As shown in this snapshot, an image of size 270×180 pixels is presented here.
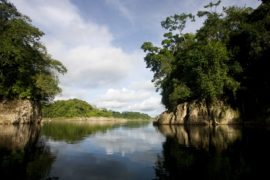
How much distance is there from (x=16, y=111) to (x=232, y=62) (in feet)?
144

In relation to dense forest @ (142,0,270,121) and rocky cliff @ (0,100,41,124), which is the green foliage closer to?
rocky cliff @ (0,100,41,124)

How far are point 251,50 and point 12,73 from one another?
144 ft

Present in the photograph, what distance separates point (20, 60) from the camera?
48.3m

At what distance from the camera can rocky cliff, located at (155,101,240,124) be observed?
54.9 metres

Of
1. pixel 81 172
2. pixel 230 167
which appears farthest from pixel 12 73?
pixel 230 167

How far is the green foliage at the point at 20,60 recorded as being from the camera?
46.4 metres

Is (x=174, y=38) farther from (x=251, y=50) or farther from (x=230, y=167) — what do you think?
(x=230, y=167)

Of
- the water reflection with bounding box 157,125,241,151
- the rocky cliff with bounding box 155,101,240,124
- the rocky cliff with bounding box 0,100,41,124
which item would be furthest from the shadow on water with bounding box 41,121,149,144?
the rocky cliff with bounding box 155,101,240,124

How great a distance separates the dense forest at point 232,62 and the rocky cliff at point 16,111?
31122 mm

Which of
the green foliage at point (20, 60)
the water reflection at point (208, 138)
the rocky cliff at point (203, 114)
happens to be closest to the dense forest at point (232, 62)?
the rocky cliff at point (203, 114)

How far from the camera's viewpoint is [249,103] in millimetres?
53656

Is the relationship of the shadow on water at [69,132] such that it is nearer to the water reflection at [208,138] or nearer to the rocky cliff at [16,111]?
the rocky cliff at [16,111]

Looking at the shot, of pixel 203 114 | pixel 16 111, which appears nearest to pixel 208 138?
pixel 203 114

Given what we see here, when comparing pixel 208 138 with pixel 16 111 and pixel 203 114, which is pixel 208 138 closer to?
pixel 203 114
